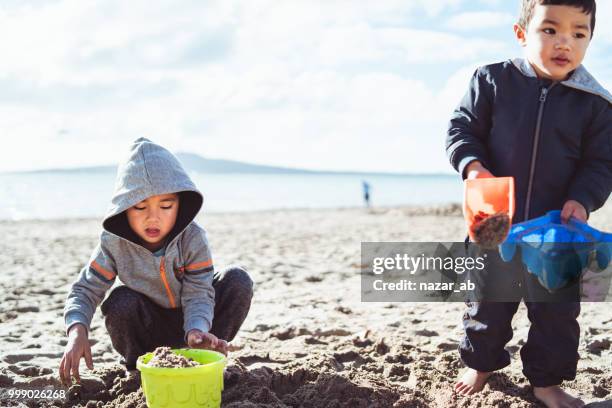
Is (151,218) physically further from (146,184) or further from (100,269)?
(100,269)

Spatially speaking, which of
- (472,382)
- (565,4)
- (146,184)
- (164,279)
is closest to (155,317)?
(164,279)

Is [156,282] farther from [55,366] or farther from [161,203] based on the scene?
[55,366]

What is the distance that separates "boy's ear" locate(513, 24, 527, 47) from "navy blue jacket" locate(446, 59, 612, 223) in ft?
0.23

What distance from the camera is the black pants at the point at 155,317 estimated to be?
251cm

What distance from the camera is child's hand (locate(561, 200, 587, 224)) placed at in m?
2.05

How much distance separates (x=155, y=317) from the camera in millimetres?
2629

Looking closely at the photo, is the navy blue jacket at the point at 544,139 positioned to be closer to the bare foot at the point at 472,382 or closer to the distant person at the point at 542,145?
the distant person at the point at 542,145

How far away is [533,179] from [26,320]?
305 centimetres

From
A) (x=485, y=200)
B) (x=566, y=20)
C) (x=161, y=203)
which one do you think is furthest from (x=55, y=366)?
(x=566, y=20)

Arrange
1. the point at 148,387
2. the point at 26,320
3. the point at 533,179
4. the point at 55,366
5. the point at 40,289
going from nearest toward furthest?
the point at 148,387 → the point at 533,179 → the point at 55,366 → the point at 26,320 → the point at 40,289

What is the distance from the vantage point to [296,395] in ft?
7.61

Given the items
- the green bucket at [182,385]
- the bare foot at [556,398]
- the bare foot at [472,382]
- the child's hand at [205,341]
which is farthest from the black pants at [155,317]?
the bare foot at [556,398]

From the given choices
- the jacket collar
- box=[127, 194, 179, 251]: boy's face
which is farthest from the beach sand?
the jacket collar

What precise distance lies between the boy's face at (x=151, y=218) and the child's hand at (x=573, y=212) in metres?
1.54
